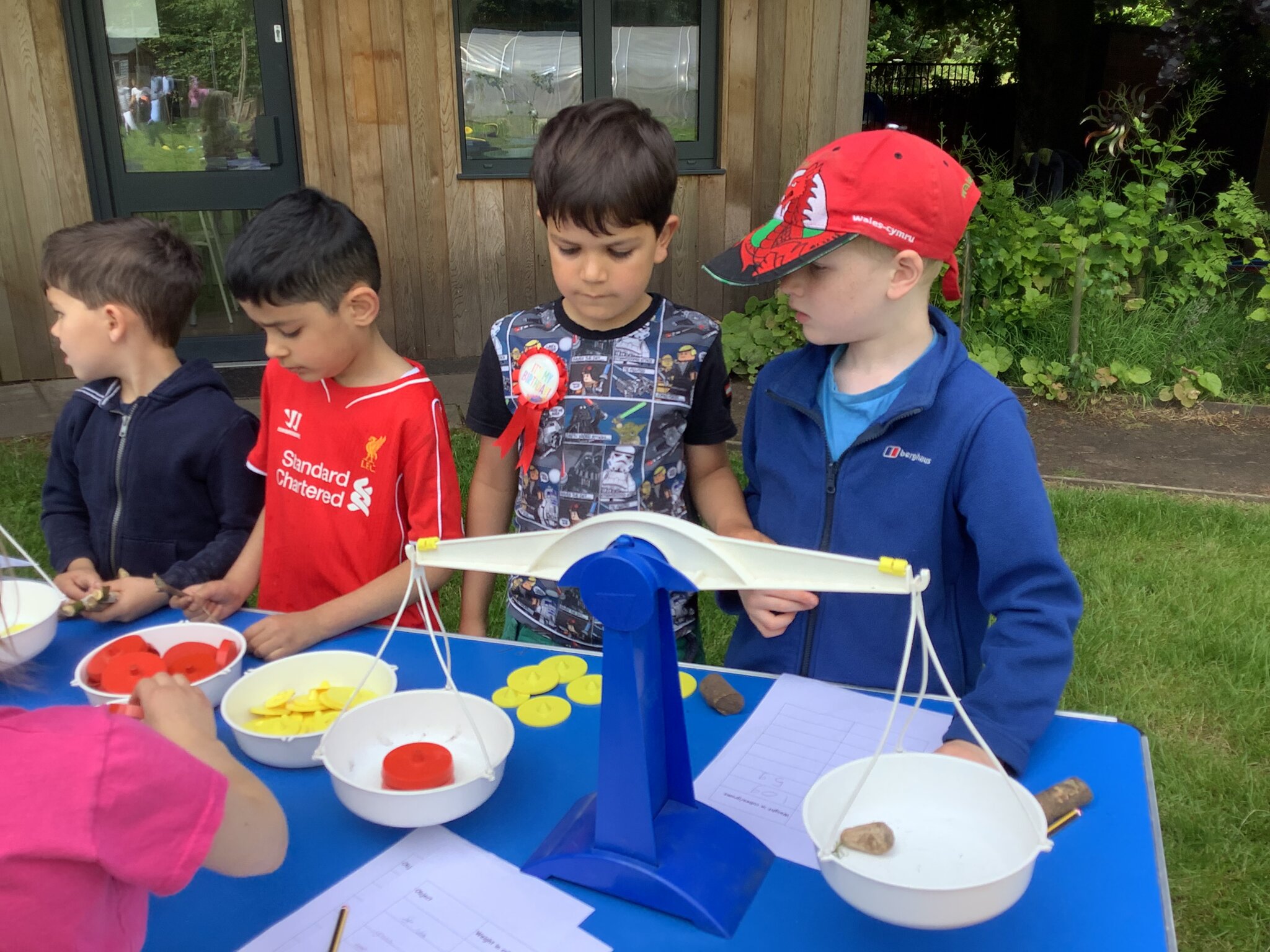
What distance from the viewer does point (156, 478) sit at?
2.04m

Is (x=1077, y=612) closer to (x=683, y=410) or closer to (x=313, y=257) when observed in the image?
(x=683, y=410)

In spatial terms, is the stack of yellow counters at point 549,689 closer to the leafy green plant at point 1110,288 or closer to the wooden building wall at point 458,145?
the leafy green plant at point 1110,288

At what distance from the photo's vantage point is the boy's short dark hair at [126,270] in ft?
6.59

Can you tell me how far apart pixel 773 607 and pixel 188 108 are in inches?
204

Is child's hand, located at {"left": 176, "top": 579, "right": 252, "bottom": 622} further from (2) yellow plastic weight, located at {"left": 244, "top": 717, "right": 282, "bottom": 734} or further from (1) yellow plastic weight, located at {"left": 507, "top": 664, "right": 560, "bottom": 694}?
(1) yellow plastic weight, located at {"left": 507, "top": 664, "right": 560, "bottom": 694}

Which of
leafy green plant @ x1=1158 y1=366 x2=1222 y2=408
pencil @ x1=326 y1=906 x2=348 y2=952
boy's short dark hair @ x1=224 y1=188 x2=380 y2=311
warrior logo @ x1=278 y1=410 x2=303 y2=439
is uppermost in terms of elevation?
boy's short dark hair @ x1=224 y1=188 x2=380 y2=311

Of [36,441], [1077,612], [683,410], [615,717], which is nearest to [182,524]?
[683,410]

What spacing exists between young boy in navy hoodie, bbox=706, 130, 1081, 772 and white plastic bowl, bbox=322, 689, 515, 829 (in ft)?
1.22

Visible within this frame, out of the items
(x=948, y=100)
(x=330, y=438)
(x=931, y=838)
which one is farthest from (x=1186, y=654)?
(x=948, y=100)

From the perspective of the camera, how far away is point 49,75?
487cm

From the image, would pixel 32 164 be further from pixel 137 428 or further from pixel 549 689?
pixel 549 689

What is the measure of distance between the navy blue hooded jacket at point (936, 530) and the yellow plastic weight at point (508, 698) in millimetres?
338

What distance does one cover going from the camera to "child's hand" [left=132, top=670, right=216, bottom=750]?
3.27 feet

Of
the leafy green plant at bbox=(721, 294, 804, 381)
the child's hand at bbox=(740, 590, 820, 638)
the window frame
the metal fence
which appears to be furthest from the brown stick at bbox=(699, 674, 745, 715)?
the metal fence
